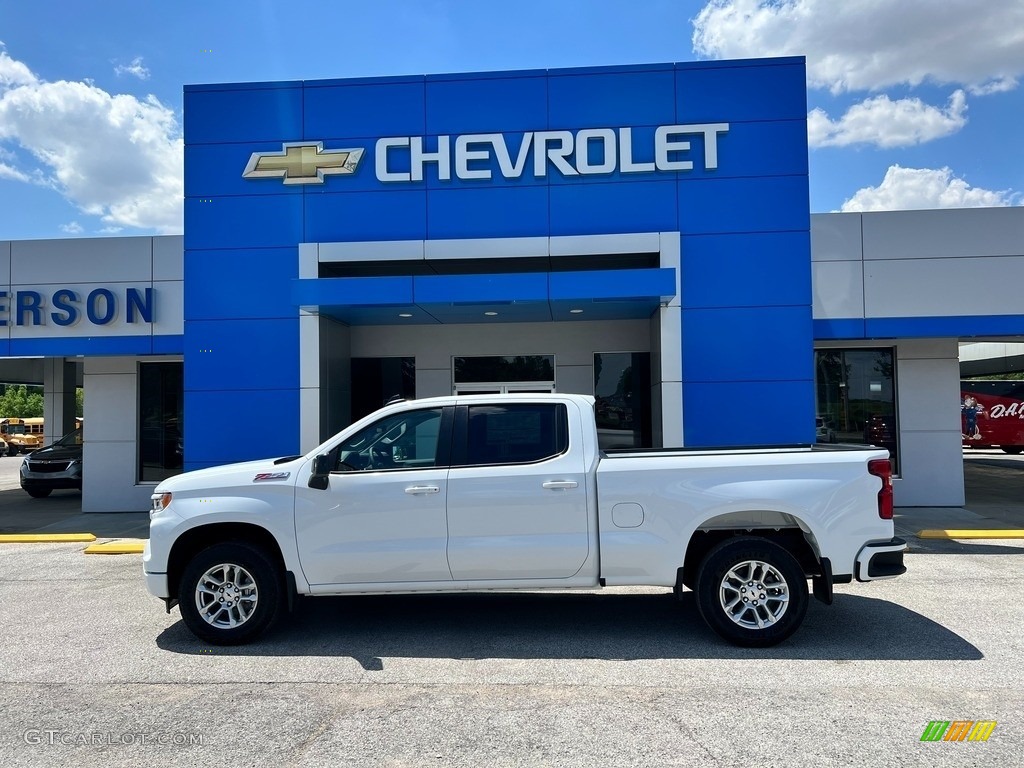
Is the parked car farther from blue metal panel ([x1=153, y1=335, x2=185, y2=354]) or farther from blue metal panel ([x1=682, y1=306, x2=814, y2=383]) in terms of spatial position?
blue metal panel ([x1=682, y1=306, x2=814, y2=383])

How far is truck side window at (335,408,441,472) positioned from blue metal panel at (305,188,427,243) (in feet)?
19.9

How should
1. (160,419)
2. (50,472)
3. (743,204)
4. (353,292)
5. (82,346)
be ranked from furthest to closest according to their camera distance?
(50,472), (160,419), (82,346), (743,204), (353,292)

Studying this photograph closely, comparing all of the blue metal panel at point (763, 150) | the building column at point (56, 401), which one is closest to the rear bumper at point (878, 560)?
the blue metal panel at point (763, 150)

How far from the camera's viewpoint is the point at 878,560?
5.63 m

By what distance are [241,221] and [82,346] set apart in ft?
12.8

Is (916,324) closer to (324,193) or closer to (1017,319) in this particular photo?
(1017,319)

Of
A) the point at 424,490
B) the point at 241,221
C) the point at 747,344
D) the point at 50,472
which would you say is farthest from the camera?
the point at 50,472

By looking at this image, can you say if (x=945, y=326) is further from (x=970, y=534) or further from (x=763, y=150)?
(x=763, y=150)

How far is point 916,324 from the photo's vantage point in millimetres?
11898

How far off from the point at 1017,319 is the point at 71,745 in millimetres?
13230

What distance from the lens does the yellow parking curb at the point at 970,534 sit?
1050 centimetres

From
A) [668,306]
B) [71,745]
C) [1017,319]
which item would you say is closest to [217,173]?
[668,306]

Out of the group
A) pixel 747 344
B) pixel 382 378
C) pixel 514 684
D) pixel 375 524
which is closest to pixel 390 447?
pixel 375 524

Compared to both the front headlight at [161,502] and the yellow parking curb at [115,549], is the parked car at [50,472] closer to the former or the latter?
→ the yellow parking curb at [115,549]
